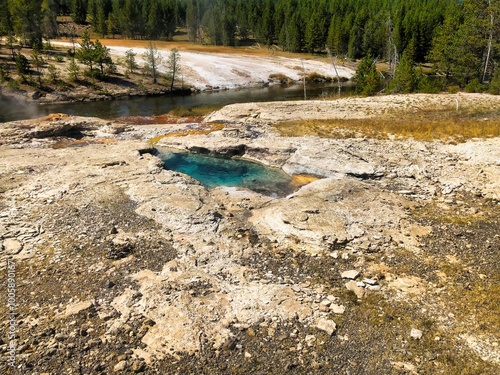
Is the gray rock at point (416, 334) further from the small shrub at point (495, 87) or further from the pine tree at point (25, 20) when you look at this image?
the pine tree at point (25, 20)

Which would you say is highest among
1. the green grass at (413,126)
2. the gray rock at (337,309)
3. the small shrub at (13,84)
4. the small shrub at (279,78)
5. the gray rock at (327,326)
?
the small shrub at (279,78)

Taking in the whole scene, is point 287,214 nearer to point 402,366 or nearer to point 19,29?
point 402,366

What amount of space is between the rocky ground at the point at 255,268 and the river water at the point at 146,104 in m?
34.4

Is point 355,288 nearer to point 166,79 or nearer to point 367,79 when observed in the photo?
point 367,79

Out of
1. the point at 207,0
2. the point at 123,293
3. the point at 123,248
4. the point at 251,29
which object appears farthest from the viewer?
the point at 207,0

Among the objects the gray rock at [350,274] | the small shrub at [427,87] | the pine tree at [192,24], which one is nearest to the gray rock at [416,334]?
the gray rock at [350,274]

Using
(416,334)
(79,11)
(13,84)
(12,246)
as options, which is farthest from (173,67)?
(79,11)

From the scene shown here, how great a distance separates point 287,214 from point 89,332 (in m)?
9.80

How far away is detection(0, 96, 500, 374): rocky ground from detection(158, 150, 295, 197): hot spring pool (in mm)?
2667

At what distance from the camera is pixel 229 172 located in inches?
1064

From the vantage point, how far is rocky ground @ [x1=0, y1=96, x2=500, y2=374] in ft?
33.7

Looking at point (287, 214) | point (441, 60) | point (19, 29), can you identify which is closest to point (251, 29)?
point (19, 29)

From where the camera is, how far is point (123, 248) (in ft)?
48.8

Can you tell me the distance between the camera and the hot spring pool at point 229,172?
24.0 meters
